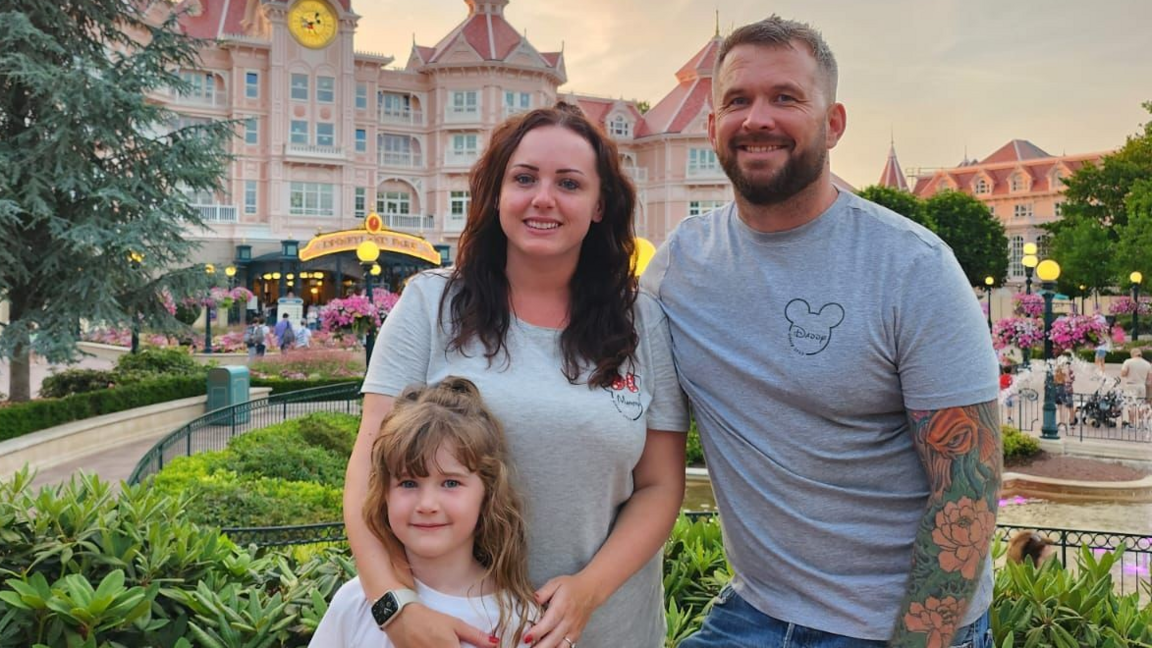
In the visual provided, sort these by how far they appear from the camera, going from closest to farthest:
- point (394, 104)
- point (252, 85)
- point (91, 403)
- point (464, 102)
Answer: point (91, 403) < point (252, 85) < point (464, 102) < point (394, 104)

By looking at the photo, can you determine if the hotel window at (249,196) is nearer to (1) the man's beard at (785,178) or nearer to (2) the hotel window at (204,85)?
(2) the hotel window at (204,85)

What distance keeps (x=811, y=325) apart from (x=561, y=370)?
0.67m

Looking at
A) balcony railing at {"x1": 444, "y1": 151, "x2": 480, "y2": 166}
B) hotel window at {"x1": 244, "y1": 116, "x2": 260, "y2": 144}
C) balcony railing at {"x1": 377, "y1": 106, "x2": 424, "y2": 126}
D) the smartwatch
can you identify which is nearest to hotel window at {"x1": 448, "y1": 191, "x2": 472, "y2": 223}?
balcony railing at {"x1": 444, "y1": 151, "x2": 480, "y2": 166}

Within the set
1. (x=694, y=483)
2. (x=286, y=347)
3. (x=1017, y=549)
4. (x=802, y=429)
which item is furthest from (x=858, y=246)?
(x=286, y=347)

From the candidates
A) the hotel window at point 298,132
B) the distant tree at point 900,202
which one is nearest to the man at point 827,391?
the hotel window at point 298,132

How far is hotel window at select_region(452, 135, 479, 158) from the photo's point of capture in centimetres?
5097

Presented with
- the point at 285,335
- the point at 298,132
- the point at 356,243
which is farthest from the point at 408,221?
the point at 285,335

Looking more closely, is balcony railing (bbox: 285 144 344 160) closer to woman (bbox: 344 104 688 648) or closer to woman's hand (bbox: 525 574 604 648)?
woman (bbox: 344 104 688 648)

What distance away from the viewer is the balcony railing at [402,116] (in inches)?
1991

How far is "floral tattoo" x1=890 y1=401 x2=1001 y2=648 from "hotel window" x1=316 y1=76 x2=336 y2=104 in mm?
48644

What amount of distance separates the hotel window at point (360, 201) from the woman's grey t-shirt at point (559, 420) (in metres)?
48.0

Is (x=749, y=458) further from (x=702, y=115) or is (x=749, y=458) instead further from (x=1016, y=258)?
(x=1016, y=258)

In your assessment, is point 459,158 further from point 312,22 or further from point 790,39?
point 790,39

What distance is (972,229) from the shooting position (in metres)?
57.1
